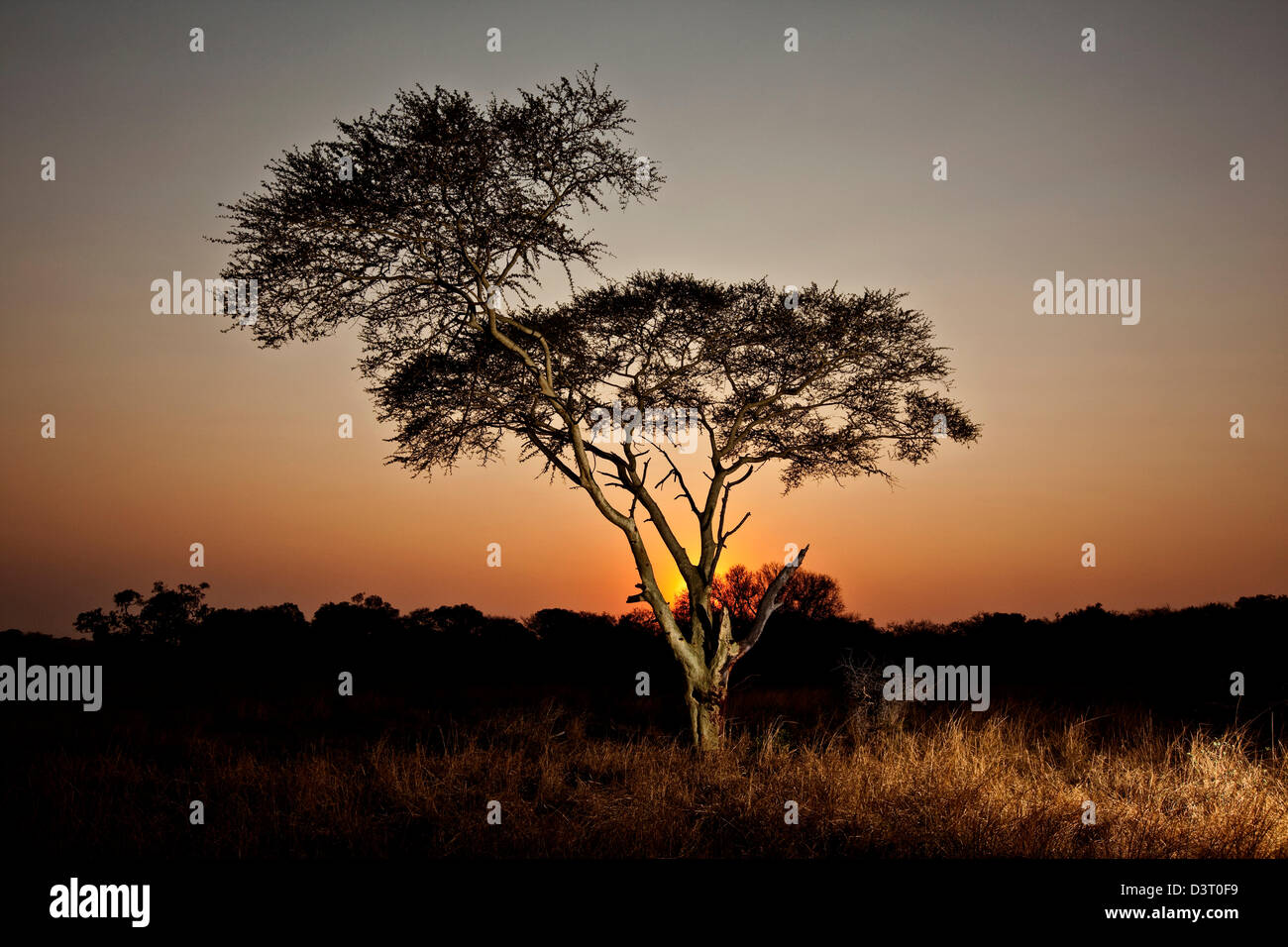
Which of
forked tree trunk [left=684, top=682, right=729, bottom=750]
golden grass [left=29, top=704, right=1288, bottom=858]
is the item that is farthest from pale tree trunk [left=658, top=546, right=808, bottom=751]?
golden grass [left=29, top=704, right=1288, bottom=858]

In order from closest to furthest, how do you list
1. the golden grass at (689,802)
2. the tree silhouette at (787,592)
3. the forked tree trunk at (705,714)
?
the golden grass at (689,802) → the forked tree trunk at (705,714) → the tree silhouette at (787,592)

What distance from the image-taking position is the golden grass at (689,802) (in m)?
6.46

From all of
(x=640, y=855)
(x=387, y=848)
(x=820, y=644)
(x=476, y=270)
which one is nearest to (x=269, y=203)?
(x=476, y=270)

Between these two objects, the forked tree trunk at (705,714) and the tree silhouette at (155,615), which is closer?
the forked tree trunk at (705,714)

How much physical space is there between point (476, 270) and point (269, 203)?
2.55m

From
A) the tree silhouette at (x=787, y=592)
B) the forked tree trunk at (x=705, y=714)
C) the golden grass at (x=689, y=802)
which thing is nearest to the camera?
the golden grass at (x=689, y=802)

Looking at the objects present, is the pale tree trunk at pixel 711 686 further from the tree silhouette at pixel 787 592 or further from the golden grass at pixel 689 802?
the tree silhouette at pixel 787 592

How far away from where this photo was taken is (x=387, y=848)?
6.62 m

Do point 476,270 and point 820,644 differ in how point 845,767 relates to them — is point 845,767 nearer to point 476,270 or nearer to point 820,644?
point 476,270

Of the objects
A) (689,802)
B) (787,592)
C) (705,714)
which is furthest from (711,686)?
(787,592)

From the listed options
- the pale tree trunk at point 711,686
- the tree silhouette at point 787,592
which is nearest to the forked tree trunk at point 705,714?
the pale tree trunk at point 711,686

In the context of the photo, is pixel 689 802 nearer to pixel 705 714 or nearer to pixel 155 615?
pixel 705 714

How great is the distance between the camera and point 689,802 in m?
7.66

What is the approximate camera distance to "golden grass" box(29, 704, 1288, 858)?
21.2 feet
